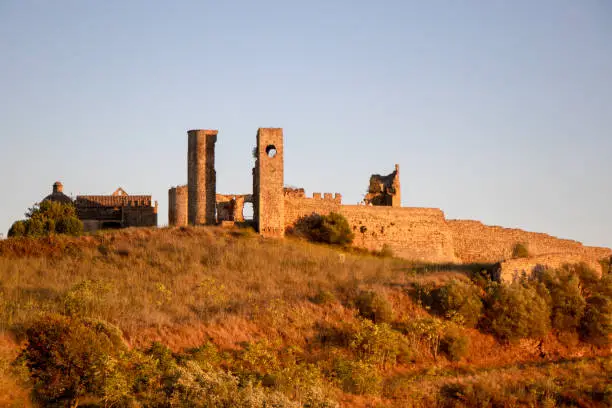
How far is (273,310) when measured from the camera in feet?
78.1

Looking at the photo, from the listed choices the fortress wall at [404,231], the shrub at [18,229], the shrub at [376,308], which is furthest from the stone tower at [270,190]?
the shrub at [18,229]

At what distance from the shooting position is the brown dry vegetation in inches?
818

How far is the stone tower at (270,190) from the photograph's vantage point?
33906 mm

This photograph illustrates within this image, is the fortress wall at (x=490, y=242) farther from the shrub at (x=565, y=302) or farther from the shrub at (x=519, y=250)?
the shrub at (x=565, y=302)

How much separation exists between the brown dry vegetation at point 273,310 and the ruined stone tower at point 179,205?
14.6ft

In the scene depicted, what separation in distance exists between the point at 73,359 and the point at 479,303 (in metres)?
14.1

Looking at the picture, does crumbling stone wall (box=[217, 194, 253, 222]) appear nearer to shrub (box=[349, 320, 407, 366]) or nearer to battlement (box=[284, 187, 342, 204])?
battlement (box=[284, 187, 342, 204])

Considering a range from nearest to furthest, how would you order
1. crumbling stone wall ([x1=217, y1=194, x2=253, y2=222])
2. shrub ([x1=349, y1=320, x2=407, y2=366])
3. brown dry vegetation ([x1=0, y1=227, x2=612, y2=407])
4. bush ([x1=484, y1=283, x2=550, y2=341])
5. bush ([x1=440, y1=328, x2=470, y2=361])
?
brown dry vegetation ([x1=0, y1=227, x2=612, y2=407])
shrub ([x1=349, y1=320, x2=407, y2=366])
bush ([x1=440, y1=328, x2=470, y2=361])
bush ([x1=484, y1=283, x2=550, y2=341])
crumbling stone wall ([x1=217, y1=194, x2=253, y2=222])

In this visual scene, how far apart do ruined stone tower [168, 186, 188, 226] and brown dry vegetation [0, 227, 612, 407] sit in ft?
14.6

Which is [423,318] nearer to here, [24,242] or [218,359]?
[218,359]

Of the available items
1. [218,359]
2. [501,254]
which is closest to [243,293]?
[218,359]

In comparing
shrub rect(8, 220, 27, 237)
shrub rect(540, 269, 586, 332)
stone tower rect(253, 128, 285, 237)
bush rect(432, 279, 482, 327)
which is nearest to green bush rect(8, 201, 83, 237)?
shrub rect(8, 220, 27, 237)

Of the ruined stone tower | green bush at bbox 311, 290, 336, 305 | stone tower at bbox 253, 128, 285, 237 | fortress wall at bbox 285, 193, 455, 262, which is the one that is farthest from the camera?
the ruined stone tower

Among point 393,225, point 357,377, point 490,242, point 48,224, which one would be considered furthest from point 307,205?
point 357,377
